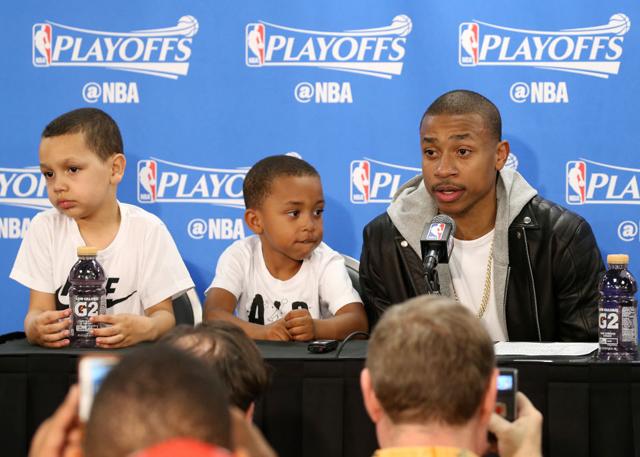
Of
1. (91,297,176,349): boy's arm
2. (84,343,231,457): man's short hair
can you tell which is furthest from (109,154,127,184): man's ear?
(84,343,231,457): man's short hair

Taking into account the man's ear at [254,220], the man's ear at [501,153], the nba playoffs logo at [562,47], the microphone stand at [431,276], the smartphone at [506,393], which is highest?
the nba playoffs logo at [562,47]

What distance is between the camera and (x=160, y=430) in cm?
101

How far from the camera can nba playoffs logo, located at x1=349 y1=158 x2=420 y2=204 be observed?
4.05 metres

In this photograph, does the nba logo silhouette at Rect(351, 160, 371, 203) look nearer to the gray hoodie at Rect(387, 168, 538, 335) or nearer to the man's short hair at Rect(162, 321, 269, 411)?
the gray hoodie at Rect(387, 168, 538, 335)

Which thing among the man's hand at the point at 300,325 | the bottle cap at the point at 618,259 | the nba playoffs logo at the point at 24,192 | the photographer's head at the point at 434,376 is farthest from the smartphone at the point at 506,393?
the nba playoffs logo at the point at 24,192

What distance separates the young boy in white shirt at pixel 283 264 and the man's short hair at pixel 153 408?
2.26 metres

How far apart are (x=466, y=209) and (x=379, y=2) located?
1.00 m

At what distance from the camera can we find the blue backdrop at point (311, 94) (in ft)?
12.9

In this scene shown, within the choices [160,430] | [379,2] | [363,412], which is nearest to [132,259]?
[363,412]

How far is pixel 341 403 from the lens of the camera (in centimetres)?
253

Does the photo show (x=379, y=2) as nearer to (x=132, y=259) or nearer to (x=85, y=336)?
(x=132, y=259)

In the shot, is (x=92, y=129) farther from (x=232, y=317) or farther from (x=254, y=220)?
(x=232, y=317)

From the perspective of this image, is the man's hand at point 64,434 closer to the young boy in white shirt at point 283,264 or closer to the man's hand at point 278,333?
the man's hand at point 278,333

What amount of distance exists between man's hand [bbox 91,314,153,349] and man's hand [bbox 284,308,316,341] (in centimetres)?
43
